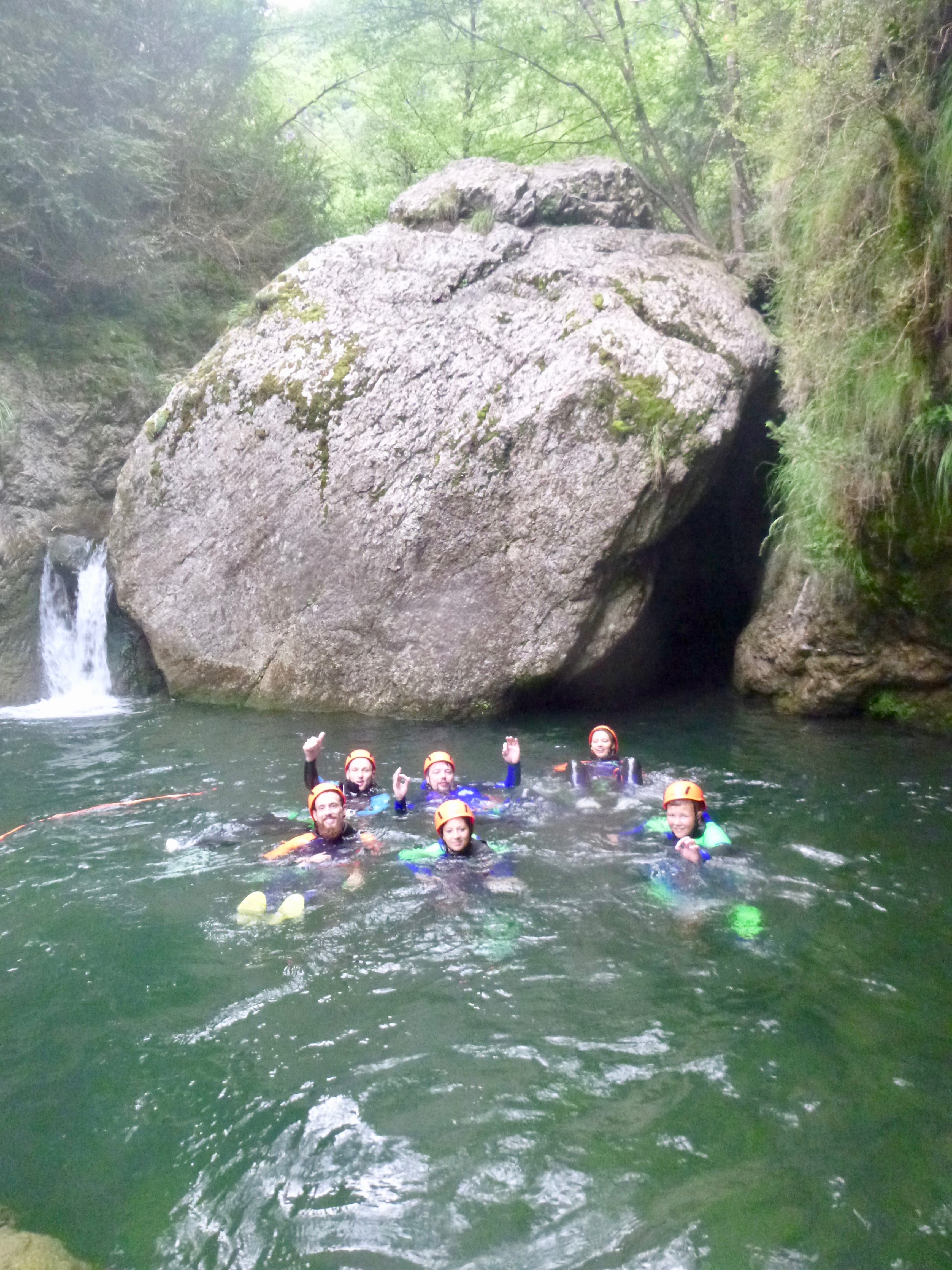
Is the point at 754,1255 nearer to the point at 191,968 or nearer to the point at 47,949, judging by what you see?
the point at 191,968

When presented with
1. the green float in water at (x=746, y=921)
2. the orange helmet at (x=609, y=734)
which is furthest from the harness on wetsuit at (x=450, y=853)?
the orange helmet at (x=609, y=734)

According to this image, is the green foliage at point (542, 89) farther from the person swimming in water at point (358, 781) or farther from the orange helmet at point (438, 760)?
the person swimming in water at point (358, 781)

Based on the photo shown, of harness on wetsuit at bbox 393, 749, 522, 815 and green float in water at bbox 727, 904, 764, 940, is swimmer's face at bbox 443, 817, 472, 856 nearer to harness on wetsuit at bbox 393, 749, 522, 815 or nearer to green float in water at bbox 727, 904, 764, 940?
harness on wetsuit at bbox 393, 749, 522, 815

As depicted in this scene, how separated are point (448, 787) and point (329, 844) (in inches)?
46.3

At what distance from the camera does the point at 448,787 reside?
23.3 ft

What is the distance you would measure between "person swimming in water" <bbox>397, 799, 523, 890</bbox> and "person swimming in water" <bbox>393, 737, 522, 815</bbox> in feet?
2.14

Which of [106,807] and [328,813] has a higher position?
[328,813]

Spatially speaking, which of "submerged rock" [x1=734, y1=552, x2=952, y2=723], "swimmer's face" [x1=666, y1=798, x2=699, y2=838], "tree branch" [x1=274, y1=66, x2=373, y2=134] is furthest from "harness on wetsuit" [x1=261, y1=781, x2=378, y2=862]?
"tree branch" [x1=274, y1=66, x2=373, y2=134]

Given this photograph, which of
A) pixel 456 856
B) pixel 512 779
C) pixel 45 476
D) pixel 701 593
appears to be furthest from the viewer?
pixel 701 593

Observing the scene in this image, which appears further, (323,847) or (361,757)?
(361,757)

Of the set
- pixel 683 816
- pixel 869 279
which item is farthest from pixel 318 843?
pixel 869 279

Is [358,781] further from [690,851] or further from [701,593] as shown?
[701,593]

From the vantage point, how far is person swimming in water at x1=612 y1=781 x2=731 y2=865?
5953 mm

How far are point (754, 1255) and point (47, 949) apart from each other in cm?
381
